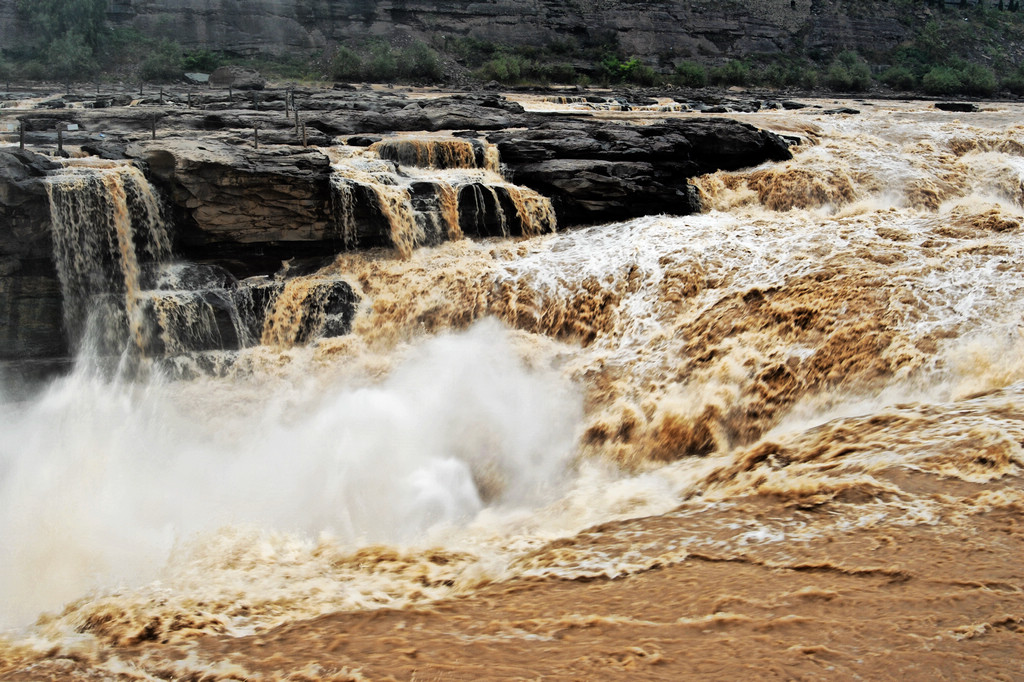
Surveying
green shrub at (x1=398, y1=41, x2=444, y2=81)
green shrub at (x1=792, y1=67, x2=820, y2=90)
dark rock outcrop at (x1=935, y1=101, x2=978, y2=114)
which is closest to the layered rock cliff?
green shrub at (x1=398, y1=41, x2=444, y2=81)

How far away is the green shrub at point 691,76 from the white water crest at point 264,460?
2341cm

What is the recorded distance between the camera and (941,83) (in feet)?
94.6

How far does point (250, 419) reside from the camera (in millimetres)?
9086

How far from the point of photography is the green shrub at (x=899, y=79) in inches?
1208

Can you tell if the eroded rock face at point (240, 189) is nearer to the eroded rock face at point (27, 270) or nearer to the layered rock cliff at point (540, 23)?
the eroded rock face at point (27, 270)

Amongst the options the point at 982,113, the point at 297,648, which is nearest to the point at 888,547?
the point at 297,648

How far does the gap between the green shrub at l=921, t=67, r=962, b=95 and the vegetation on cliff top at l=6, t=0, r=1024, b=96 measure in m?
0.04

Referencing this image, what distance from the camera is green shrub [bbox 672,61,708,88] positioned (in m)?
29.9

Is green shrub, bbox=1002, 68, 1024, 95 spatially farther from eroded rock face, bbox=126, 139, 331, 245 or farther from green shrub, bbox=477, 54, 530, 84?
eroded rock face, bbox=126, 139, 331, 245

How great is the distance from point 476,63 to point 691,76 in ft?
28.4

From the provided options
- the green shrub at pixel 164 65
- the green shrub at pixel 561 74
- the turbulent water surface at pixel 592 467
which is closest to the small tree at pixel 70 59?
the green shrub at pixel 164 65

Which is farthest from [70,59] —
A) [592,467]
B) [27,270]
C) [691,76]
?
[592,467]

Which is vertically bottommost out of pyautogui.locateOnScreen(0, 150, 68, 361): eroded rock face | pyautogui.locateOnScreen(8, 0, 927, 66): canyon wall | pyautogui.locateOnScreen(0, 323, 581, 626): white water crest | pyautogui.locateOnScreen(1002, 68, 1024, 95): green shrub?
pyautogui.locateOnScreen(0, 323, 581, 626): white water crest

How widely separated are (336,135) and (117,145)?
432 cm
